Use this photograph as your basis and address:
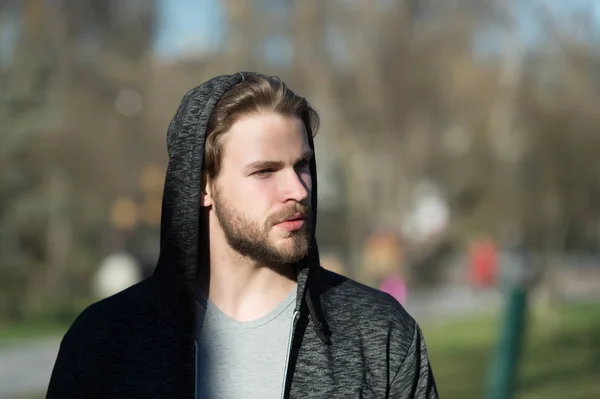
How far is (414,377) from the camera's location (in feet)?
9.29

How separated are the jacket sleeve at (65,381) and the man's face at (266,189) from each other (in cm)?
53

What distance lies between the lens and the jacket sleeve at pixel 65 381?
2.74 meters

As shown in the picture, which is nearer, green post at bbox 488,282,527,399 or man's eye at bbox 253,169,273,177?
man's eye at bbox 253,169,273,177

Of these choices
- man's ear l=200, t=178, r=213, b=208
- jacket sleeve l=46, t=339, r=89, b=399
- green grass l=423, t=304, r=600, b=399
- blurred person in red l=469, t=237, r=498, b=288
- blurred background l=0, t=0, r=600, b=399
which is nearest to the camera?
jacket sleeve l=46, t=339, r=89, b=399

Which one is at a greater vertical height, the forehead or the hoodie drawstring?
the forehead

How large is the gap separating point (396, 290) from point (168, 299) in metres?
10.8

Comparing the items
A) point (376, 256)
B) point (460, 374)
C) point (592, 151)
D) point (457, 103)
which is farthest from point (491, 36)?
point (460, 374)

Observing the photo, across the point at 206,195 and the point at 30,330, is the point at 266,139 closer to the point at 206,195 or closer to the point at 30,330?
the point at 206,195

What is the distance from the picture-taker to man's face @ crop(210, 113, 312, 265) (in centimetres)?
280

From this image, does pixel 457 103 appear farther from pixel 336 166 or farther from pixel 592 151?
pixel 336 166

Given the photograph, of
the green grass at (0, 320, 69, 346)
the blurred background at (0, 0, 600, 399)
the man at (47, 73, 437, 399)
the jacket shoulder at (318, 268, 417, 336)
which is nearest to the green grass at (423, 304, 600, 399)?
the blurred background at (0, 0, 600, 399)

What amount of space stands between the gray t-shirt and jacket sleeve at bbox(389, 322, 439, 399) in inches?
11.9

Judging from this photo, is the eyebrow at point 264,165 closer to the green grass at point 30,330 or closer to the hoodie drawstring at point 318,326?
the hoodie drawstring at point 318,326

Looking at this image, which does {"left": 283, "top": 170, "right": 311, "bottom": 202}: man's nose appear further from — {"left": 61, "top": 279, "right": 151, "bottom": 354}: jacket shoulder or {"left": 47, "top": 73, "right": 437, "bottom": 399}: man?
{"left": 61, "top": 279, "right": 151, "bottom": 354}: jacket shoulder
